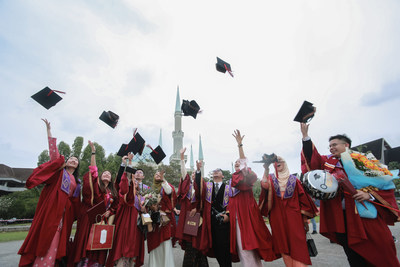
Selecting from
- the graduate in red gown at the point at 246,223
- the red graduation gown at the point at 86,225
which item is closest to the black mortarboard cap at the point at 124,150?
the red graduation gown at the point at 86,225

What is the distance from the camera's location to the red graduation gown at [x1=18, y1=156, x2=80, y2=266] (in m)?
3.26

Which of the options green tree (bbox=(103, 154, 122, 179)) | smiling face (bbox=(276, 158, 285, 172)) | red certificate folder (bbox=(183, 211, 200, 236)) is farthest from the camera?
green tree (bbox=(103, 154, 122, 179))

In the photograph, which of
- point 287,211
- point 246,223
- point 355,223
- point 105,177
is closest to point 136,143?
point 105,177

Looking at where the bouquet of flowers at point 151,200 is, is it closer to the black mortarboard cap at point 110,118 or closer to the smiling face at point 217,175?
the smiling face at point 217,175

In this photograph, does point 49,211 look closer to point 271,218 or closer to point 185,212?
point 185,212

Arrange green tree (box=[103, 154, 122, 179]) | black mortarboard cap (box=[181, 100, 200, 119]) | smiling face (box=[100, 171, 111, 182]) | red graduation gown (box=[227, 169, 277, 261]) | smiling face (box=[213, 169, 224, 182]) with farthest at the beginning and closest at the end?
green tree (box=[103, 154, 122, 179]) < black mortarboard cap (box=[181, 100, 200, 119]) < smiling face (box=[213, 169, 224, 182]) < smiling face (box=[100, 171, 111, 182]) < red graduation gown (box=[227, 169, 277, 261])

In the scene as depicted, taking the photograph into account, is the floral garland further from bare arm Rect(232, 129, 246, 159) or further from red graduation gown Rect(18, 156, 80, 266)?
red graduation gown Rect(18, 156, 80, 266)

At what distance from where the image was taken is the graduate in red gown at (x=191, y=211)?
14.6 feet

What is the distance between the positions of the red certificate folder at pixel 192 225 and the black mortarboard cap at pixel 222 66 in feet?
14.3

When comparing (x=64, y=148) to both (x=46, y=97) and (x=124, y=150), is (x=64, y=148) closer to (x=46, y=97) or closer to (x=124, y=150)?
(x=46, y=97)

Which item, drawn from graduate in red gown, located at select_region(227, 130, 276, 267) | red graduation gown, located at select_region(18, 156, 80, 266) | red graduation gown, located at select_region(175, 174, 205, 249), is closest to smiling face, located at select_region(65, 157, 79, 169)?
red graduation gown, located at select_region(18, 156, 80, 266)

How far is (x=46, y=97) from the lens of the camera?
5.27 m

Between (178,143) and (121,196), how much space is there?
6666 centimetres

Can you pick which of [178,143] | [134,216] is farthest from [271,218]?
[178,143]
